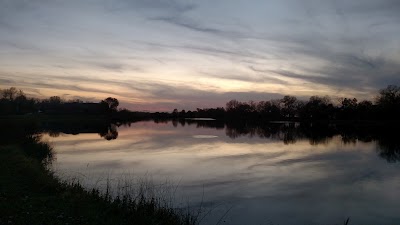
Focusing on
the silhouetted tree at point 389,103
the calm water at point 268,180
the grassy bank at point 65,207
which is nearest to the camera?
the grassy bank at point 65,207

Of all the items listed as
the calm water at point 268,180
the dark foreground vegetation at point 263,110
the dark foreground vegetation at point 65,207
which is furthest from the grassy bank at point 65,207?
the dark foreground vegetation at point 263,110

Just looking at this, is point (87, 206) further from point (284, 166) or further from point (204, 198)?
point (284, 166)

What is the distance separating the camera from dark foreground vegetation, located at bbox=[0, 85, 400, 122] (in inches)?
3976

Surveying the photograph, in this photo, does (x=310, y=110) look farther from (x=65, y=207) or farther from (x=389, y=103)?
(x=65, y=207)

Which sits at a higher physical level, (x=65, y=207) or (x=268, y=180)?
(x=65, y=207)

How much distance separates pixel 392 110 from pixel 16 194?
102810 mm

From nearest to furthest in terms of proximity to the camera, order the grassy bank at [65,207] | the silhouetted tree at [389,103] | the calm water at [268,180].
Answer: the grassy bank at [65,207]
the calm water at [268,180]
the silhouetted tree at [389,103]

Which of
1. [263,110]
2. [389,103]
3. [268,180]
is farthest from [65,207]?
[263,110]

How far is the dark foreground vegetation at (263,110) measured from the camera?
10100 cm

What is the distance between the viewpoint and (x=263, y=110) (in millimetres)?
159875

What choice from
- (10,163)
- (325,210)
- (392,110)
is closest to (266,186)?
(325,210)

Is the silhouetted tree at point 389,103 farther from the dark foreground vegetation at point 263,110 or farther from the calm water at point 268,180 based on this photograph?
the calm water at point 268,180

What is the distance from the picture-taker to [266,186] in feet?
55.2

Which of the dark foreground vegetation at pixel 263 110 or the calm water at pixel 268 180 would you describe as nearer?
the calm water at pixel 268 180
